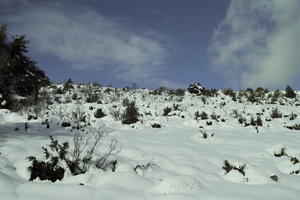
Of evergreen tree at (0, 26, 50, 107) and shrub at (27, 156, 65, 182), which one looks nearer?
shrub at (27, 156, 65, 182)

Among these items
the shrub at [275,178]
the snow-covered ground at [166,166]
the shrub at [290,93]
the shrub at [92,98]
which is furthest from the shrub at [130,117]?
the shrub at [290,93]

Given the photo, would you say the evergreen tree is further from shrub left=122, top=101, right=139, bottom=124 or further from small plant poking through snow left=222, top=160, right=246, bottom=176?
small plant poking through snow left=222, top=160, right=246, bottom=176

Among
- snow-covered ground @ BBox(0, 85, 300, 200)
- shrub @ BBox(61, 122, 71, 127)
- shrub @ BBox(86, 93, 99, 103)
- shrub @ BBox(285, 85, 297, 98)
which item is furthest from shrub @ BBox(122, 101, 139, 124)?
shrub @ BBox(285, 85, 297, 98)

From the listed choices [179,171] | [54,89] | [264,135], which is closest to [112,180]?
[179,171]

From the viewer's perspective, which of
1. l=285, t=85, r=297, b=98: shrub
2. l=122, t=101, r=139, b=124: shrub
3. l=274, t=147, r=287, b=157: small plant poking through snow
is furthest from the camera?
l=285, t=85, r=297, b=98: shrub

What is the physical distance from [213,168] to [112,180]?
2026 millimetres

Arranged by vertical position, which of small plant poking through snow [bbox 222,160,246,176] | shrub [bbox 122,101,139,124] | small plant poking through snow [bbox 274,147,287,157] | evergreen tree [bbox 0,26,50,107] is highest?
evergreen tree [bbox 0,26,50,107]

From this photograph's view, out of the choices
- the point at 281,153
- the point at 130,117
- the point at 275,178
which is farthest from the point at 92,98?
the point at 275,178

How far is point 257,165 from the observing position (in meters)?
5.39

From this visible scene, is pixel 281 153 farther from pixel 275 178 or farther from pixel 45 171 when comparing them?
pixel 45 171

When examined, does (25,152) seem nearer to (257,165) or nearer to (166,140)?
(166,140)

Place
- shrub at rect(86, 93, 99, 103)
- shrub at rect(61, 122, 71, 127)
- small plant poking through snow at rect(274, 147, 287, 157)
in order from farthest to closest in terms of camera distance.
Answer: shrub at rect(86, 93, 99, 103) → shrub at rect(61, 122, 71, 127) → small plant poking through snow at rect(274, 147, 287, 157)

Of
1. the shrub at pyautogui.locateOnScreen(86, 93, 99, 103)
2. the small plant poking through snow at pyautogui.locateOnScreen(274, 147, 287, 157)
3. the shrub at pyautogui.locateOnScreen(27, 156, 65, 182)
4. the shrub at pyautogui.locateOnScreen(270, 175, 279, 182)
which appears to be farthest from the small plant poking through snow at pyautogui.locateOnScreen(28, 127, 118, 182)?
the shrub at pyautogui.locateOnScreen(86, 93, 99, 103)

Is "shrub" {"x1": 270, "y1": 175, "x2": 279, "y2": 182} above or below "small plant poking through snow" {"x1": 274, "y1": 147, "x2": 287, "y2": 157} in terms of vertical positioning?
below
